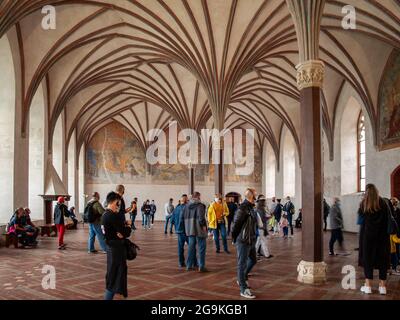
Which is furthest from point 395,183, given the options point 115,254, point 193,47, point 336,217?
point 115,254

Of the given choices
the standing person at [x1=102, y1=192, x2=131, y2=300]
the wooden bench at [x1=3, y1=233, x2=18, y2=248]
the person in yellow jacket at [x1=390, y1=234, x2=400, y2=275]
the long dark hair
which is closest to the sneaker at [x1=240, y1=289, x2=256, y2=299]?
the standing person at [x1=102, y1=192, x2=131, y2=300]

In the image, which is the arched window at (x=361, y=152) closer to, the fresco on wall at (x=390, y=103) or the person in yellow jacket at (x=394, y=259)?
the fresco on wall at (x=390, y=103)

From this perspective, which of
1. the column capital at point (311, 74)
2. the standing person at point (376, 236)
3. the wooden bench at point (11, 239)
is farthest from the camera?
the wooden bench at point (11, 239)

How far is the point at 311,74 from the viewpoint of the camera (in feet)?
26.1

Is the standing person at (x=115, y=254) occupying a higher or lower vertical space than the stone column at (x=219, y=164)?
lower

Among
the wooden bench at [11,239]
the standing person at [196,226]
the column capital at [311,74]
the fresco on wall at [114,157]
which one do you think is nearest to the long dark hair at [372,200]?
the column capital at [311,74]

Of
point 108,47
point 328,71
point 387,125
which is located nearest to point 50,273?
point 108,47

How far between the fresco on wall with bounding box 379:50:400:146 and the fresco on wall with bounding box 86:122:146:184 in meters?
19.1

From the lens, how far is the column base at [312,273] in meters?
7.37

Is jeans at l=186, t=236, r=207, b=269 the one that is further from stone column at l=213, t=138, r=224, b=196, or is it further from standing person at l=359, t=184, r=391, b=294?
stone column at l=213, t=138, r=224, b=196

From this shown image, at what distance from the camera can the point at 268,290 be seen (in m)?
6.74

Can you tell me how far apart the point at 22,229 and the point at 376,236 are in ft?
34.6

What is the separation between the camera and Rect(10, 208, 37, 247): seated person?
1245cm

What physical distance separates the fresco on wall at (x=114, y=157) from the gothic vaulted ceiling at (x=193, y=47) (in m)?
8.76
